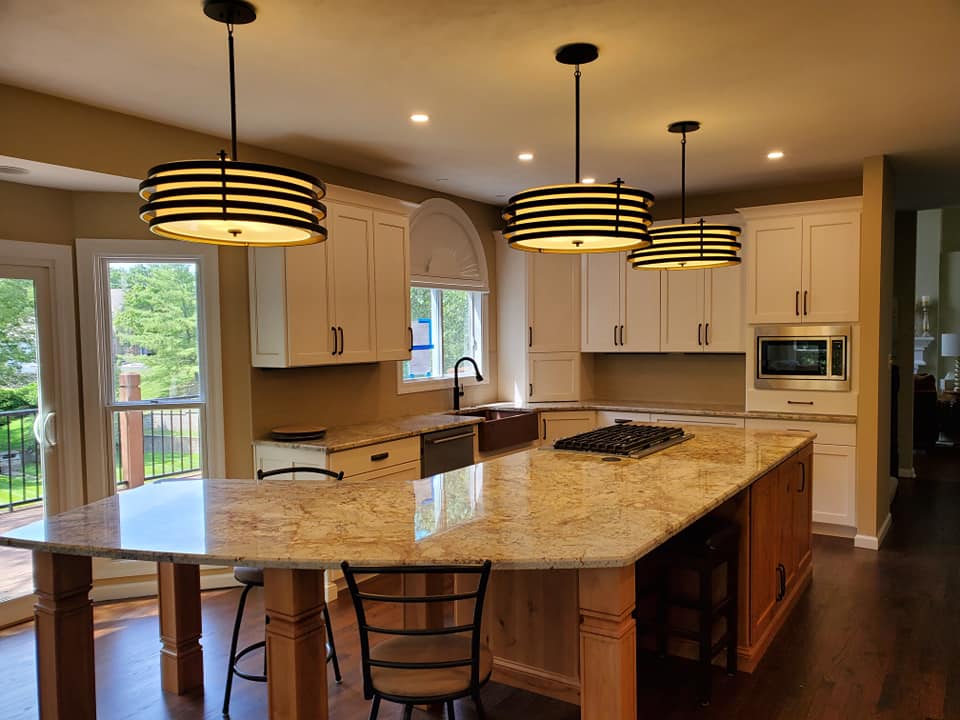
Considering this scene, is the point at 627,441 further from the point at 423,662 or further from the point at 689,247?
the point at 423,662

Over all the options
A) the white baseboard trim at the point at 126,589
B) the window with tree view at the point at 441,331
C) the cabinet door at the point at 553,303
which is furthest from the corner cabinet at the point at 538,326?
the white baseboard trim at the point at 126,589

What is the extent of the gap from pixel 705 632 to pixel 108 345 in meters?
3.51

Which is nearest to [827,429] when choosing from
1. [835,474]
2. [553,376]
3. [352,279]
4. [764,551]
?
[835,474]

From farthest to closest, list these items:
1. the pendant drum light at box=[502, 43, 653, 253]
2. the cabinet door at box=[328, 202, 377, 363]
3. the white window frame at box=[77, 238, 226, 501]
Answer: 1. the cabinet door at box=[328, 202, 377, 363]
2. the white window frame at box=[77, 238, 226, 501]
3. the pendant drum light at box=[502, 43, 653, 253]

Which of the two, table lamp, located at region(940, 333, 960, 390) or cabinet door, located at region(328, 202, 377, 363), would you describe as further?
table lamp, located at region(940, 333, 960, 390)

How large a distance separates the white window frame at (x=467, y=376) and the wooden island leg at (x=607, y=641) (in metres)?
3.55

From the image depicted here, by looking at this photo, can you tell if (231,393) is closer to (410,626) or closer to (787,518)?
(410,626)

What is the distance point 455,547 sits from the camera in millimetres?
1982

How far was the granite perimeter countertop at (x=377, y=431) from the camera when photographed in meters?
4.04

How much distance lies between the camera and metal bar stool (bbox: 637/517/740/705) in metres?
2.83

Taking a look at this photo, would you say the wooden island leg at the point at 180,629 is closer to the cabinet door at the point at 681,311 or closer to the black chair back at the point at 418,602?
the black chair back at the point at 418,602

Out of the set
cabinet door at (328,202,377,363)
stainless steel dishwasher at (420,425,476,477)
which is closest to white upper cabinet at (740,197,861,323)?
stainless steel dishwasher at (420,425,476,477)

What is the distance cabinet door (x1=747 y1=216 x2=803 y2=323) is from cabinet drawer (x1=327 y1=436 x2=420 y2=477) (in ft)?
9.40

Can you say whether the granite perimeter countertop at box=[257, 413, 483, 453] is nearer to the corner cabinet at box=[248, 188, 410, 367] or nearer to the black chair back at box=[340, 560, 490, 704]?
the corner cabinet at box=[248, 188, 410, 367]
